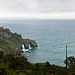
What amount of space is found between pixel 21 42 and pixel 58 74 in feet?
291

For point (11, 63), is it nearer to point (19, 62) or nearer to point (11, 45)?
point (19, 62)

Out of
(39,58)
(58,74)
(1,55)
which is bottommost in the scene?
(39,58)

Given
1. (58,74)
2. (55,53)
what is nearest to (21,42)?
(55,53)

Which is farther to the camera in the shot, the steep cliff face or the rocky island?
the rocky island

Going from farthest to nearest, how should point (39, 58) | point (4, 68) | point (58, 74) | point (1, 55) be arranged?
1. point (39, 58)
2. point (1, 55)
3. point (58, 74)
4. point (4, 68)

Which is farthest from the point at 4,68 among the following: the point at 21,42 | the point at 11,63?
the point at 21,42

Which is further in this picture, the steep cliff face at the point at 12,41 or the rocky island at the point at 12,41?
the rocky island at the point at 12,41

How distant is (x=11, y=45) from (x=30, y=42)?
61.6 ft

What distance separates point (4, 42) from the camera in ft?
398

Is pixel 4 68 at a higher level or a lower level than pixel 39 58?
higher

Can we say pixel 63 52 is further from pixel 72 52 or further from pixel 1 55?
pixel 1 55

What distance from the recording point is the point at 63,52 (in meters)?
107

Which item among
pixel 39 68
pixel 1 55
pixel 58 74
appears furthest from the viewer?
pixel 1 55

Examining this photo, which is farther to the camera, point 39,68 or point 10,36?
point 10,36
